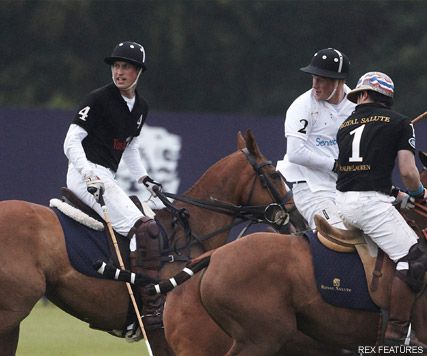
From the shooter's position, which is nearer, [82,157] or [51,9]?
[82,157]

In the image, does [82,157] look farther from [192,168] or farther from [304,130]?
[192,168]

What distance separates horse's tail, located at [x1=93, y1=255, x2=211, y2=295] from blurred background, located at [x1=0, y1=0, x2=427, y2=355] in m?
→ 19.0

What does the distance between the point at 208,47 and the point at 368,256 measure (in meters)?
21.8

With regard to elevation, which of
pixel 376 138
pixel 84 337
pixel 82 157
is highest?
pixel 376 138

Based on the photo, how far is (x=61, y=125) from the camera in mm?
15891

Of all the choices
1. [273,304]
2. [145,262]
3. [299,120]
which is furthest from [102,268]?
[299,120]

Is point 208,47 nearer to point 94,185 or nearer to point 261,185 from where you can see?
point 261,185

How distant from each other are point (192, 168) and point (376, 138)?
27.8ft

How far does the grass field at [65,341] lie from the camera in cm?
1190

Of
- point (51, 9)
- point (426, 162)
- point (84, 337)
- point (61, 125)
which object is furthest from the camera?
point (51, 9)

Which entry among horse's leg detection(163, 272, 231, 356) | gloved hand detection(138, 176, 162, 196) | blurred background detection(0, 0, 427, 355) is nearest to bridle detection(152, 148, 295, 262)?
gloved hand detection(138, 176, 162, 196)

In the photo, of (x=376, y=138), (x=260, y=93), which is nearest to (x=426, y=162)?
(x=376, y=138)

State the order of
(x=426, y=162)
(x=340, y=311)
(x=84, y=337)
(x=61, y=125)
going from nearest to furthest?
(x=340, y=311) → (x=426, y=162) → (x=84, y=337) → (x=61, y=125)

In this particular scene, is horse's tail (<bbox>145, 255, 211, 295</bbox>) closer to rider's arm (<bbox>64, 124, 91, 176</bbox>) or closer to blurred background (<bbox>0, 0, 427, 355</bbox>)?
rider's arm (<bbox>64, 124, 91, 176</bbox>)
